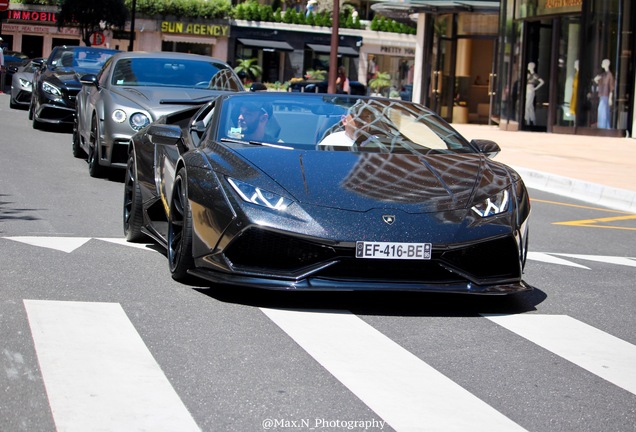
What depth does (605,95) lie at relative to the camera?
97.2 feet

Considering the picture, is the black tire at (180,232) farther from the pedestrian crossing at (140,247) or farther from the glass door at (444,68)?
the glass door at (444,68)

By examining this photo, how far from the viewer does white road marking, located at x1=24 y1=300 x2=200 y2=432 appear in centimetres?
430

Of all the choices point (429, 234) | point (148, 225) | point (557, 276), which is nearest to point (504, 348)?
point (429, 234)

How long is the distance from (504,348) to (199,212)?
6.32ft

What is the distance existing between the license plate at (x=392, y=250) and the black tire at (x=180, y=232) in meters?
1.10

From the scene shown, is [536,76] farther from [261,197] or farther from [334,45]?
[261,197]

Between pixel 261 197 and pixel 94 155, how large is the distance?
24.1 feet

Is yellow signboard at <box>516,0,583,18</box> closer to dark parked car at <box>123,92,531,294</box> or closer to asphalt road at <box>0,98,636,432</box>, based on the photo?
asphalt road at <box>0,98,636,432</box>

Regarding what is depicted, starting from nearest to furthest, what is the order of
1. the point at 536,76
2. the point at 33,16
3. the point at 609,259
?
the point at 609,259
the point at 536,76
the point at 33,16

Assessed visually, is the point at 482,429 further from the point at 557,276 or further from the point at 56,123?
the point at 56,123

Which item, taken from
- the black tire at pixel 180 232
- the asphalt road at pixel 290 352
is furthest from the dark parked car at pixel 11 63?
the asphalt road at pixel 290 352

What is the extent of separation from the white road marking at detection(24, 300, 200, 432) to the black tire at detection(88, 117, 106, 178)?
7.05 meters

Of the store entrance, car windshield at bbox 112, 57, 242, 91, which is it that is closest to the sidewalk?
the store entrance

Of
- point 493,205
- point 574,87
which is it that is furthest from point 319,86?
point 493,205
